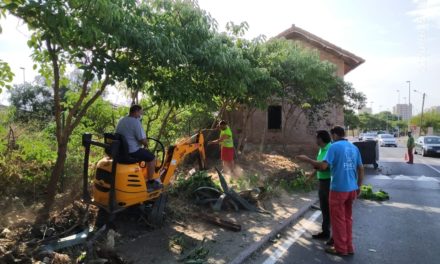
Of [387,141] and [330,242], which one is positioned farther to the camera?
[387,141]

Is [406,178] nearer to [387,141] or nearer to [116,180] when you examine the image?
[116,180]

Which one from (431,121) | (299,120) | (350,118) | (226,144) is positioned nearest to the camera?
(226,144)

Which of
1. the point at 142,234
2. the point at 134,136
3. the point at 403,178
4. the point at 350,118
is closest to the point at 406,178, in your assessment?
the point at 403,178

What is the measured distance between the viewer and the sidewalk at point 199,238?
5438mm

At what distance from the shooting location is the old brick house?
24.4 meters

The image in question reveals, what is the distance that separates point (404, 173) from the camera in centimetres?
1745

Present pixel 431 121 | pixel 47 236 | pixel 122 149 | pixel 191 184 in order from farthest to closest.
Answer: pixel 431 121, pixel 191 184, pixel 122 149, pixel 47 236

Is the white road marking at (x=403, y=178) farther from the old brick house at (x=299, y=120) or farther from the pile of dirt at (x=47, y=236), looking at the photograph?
the pile of dirt at (x=47, y=236)

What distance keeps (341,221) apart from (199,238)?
2.15 metres

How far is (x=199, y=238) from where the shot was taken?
6.32 m

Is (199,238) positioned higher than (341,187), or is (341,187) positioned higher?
(341,187)

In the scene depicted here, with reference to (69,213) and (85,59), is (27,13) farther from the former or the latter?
(69,213)

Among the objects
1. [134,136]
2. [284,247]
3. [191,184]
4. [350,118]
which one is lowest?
[284,247]

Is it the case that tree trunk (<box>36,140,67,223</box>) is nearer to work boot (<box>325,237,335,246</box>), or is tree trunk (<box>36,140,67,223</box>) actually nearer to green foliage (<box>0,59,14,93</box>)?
green foliage (<box>0,59,14,93</box>)
